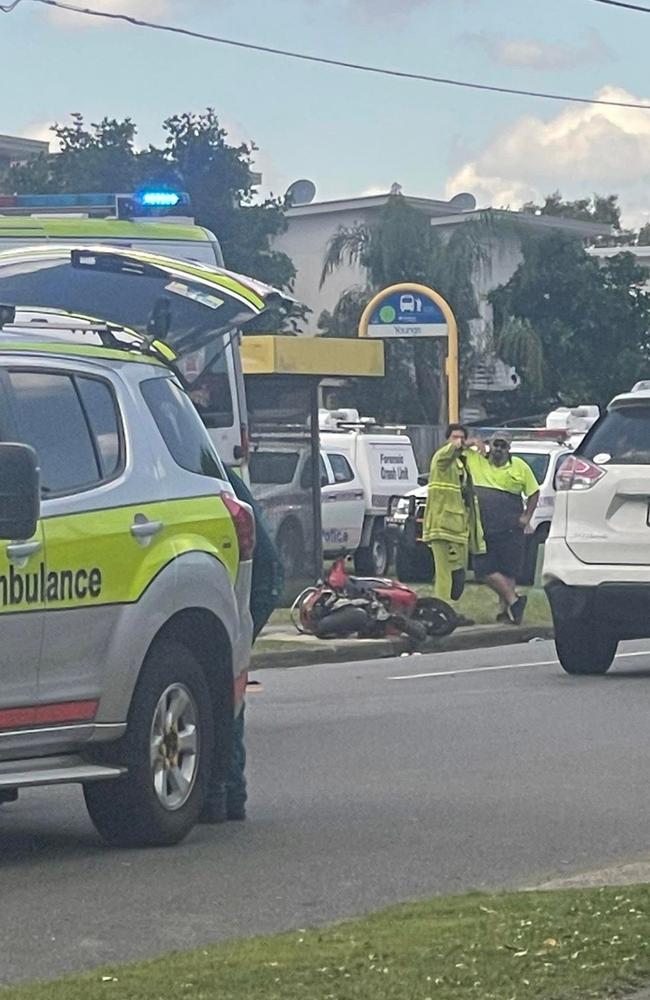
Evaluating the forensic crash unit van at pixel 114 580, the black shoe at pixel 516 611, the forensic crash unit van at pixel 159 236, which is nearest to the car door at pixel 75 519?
the forensic crash unit van at pixel 114 580

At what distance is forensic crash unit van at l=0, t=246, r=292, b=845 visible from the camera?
7.97 metres

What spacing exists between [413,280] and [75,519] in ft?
148

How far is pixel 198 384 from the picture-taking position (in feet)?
54.1

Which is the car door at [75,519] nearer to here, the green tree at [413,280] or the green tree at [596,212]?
the green tree at [413,280]

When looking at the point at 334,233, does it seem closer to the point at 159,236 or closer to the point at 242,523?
the point at 159,236

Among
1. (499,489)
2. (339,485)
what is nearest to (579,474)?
(499,489)

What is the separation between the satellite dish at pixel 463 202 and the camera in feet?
229

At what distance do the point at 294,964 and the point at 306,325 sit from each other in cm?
5577

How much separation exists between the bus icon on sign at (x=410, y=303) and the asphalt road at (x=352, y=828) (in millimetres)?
23051

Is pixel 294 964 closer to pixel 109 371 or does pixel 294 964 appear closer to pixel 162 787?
pixel 162 787

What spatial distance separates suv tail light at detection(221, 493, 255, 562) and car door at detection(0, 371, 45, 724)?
1.26m

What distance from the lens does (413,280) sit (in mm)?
52781

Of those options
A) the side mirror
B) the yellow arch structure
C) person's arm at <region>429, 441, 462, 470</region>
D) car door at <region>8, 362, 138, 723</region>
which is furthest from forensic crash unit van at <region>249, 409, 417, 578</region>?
the side mirror

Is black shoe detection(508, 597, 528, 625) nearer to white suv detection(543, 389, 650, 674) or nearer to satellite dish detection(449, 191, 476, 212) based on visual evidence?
white suv detection(543, 389, 650, 674)
